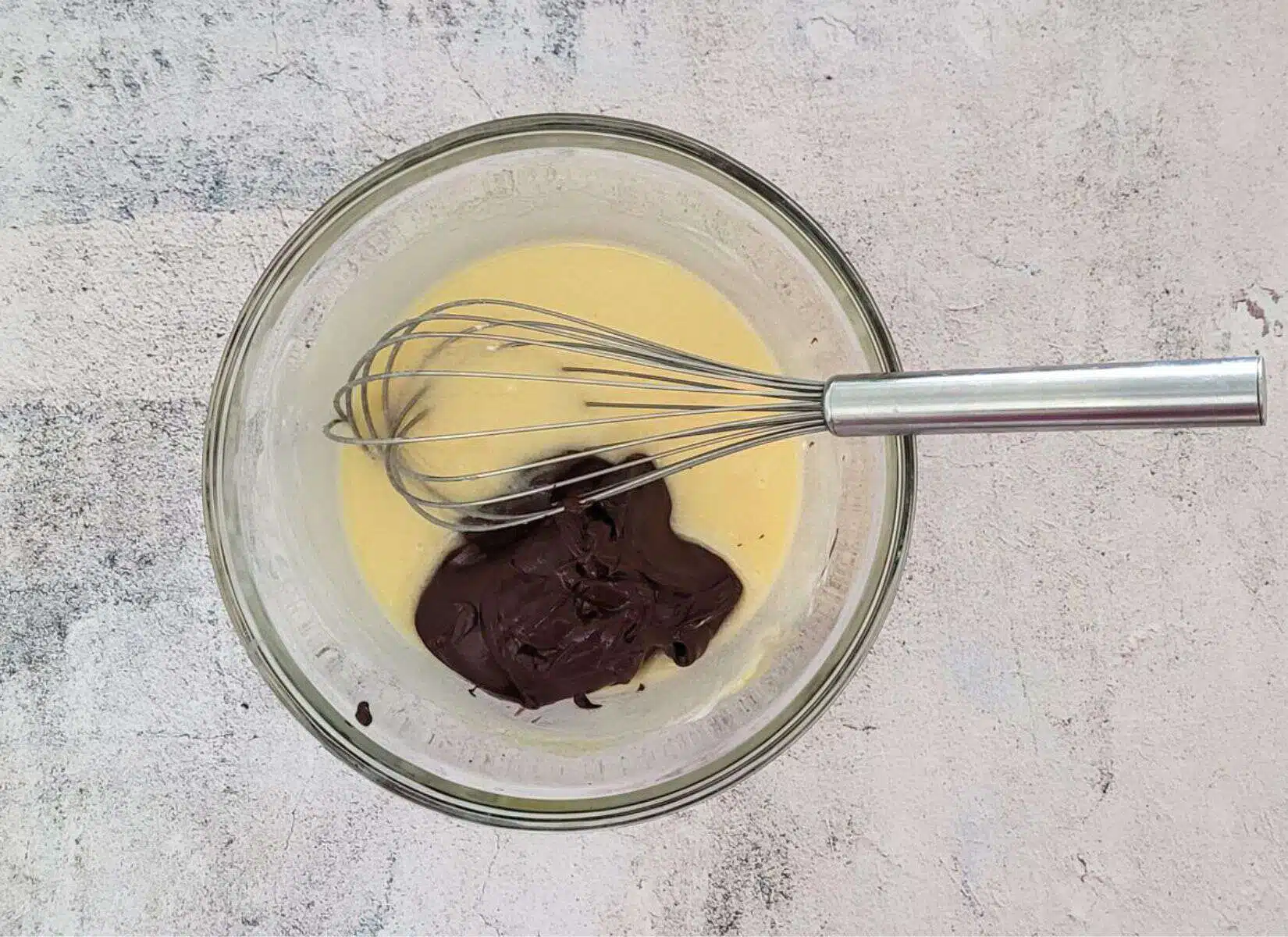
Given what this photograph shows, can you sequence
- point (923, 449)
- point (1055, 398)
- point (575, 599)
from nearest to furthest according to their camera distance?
point (1055, 398) < point (575, 599) < point (923, 449)

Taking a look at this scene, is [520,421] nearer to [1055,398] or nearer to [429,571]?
[429,571]

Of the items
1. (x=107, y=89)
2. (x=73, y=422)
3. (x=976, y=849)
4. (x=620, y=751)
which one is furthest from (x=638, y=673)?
(x=107, y=89)

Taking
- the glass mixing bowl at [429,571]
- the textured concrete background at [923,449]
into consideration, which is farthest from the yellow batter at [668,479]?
the textured concrete background at [923,449]

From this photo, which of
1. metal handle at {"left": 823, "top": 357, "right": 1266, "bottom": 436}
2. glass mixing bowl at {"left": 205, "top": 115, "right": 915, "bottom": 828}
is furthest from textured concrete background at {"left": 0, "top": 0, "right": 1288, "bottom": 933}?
metal handle at {"left": 823, "top": 357, "right": 1266, "bottom": 436}

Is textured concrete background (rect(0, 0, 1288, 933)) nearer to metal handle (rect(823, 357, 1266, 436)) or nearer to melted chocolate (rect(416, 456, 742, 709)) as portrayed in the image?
melted chocolate (rect(416, 456, 742, 709))

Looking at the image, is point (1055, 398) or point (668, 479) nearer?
point (1055, 398)

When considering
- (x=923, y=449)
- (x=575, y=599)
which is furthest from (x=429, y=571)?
(x=923, y=449)
